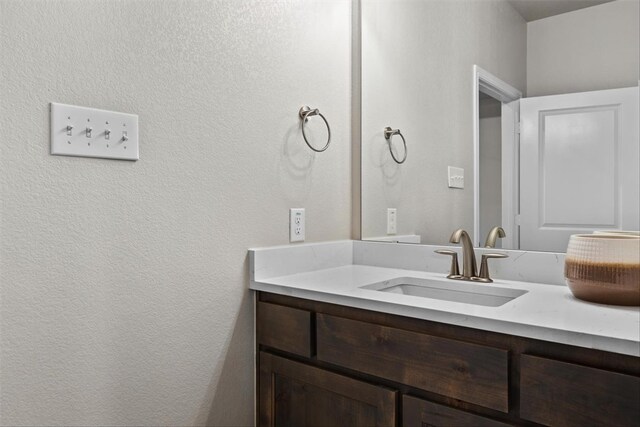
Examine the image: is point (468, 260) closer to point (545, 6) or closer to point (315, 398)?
point (315, 398)

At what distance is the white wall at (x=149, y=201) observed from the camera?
3.19 ft

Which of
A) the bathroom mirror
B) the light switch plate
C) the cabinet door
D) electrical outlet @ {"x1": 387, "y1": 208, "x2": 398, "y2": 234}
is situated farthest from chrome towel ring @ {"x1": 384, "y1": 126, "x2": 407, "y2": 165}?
the light switch plate

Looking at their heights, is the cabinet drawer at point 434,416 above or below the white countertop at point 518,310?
below

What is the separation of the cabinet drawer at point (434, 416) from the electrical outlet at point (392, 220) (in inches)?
29.9

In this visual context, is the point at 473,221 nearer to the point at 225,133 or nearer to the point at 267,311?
the point at 267,311

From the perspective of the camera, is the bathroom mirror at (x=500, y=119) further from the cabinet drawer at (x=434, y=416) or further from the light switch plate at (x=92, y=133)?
the light switch plate at (x=92, y=133)

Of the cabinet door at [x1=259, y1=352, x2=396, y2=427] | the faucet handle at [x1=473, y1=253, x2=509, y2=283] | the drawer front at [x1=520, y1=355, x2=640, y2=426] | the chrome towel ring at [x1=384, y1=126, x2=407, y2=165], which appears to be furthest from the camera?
the chrome towel ring at [x1=384, y1=126, x2=407, y2=165]

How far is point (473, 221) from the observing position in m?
1.51

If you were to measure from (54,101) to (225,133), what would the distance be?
0.45 metres

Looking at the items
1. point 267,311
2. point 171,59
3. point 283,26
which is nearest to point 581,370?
point 267,311

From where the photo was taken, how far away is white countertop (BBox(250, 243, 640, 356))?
84 centimetres

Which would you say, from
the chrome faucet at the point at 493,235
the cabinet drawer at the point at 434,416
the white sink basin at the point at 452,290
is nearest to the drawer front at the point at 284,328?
the white sink basin at the point at 452,290

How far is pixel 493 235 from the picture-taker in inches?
57.3

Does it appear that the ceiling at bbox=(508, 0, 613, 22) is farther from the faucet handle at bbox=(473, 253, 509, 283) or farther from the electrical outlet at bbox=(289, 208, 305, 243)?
the electrical outlet at bbox=(289, 208, 305, 243)
